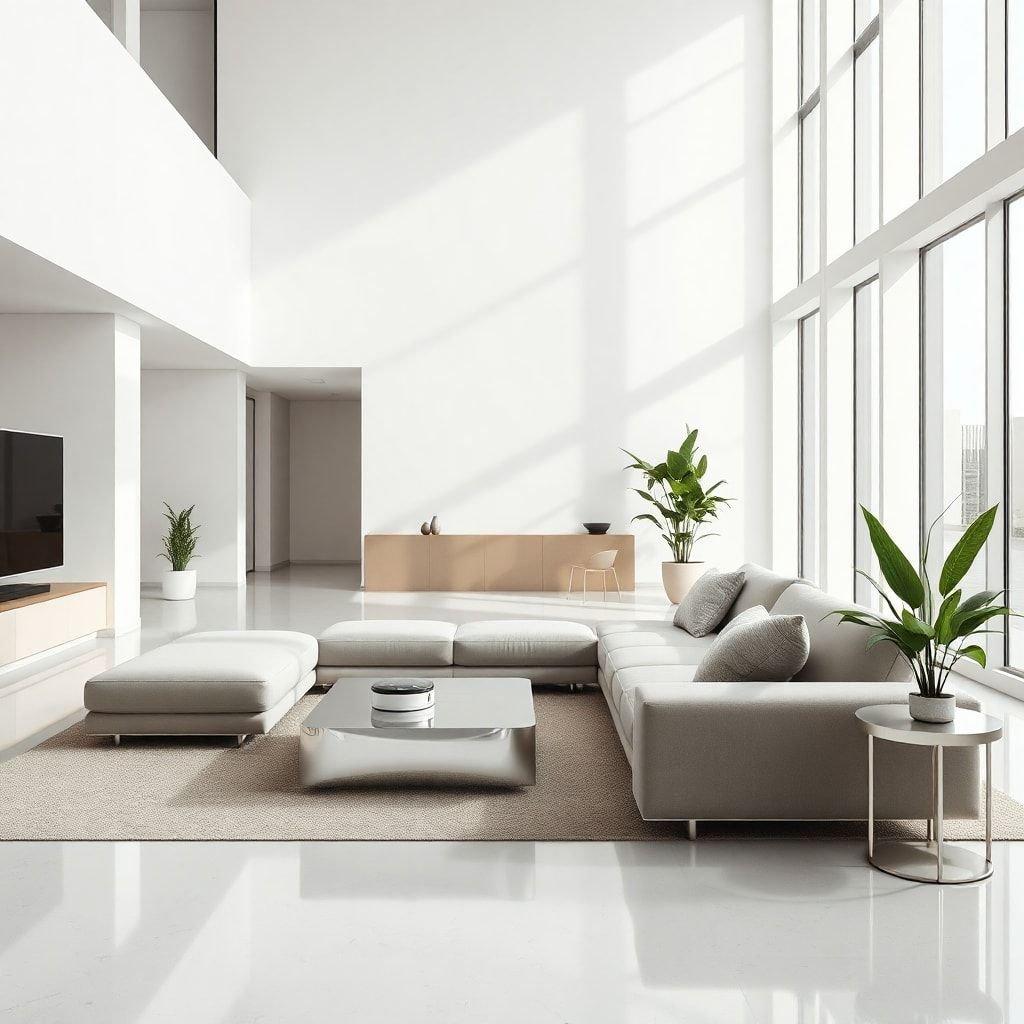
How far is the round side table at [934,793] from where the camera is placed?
2.81 metres

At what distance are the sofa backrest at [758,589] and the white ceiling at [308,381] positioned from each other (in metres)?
6.47

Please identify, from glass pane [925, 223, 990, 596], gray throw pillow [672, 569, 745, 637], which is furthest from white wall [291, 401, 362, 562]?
gray throw pillow [672, 569, 745, 637]

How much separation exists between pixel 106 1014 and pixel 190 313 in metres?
7.17

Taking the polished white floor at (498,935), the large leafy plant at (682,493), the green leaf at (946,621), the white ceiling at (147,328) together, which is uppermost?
the white ceiling at (147,328)

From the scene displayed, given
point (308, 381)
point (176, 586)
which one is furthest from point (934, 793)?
point (308, 381)

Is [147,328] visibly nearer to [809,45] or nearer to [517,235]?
[517,235]

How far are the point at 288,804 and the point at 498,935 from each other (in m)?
1.26

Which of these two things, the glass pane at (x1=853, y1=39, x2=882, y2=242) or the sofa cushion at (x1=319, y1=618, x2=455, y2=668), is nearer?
the sofa cushion at (x1=319, y1=618, x2=455, y2=668)

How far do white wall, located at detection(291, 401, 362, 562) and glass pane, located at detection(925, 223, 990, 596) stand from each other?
8653 mm

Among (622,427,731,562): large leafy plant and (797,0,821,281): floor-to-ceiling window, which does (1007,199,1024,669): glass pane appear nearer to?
(622,427,731,562): large leafy plant

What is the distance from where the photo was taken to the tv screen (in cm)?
612

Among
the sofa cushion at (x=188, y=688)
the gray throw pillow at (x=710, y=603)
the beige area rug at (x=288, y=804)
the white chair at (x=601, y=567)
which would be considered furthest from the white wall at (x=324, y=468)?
the beige area rug at (x=288, y=804)

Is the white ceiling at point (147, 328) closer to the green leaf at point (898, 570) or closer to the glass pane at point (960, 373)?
the green leaf at point (898, 570)

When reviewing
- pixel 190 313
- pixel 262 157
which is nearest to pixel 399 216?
pixel 262 157
